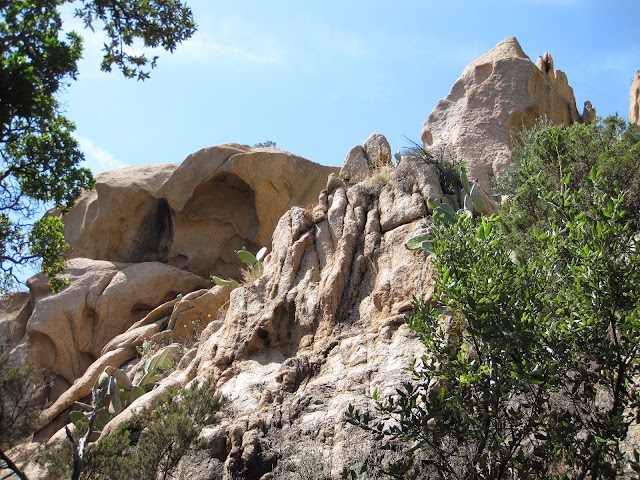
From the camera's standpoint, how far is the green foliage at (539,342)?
5.85 m

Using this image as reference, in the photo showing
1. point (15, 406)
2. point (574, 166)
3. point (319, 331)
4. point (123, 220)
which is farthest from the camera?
point (123, 220)

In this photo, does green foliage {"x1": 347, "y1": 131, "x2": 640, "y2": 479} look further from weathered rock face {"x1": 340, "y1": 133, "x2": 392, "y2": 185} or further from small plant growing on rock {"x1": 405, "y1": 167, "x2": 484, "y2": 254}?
weathered rock face {"x1": 340, "y1": 133, "x2": 392, "y2": 185}

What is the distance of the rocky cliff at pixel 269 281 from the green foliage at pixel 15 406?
1.19 metres

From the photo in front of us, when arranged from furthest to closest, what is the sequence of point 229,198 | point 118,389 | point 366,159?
1. point 229,198
2. point 366,159
3. point 118,389

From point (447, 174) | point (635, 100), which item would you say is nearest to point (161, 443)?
point (447, 174)

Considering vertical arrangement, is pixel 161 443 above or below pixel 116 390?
below

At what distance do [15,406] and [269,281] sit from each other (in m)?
4.56

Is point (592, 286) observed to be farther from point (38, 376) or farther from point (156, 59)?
point (38, 376)

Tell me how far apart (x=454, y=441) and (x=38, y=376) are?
14.0 meters

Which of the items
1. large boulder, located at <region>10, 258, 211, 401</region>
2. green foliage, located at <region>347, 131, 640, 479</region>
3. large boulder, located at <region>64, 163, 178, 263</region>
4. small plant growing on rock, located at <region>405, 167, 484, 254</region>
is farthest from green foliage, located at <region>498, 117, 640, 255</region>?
large boulder, located at <region>64, 163, 178, 263</region>

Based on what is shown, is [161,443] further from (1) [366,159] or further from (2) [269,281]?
(1) [366,159]

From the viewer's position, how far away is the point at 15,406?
12.1 metres

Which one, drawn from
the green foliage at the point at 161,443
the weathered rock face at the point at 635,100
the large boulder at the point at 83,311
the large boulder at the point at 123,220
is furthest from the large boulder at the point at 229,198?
the green foliage at the point at 161,443

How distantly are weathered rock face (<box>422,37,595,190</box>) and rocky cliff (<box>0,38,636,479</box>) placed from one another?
46 millimetres
